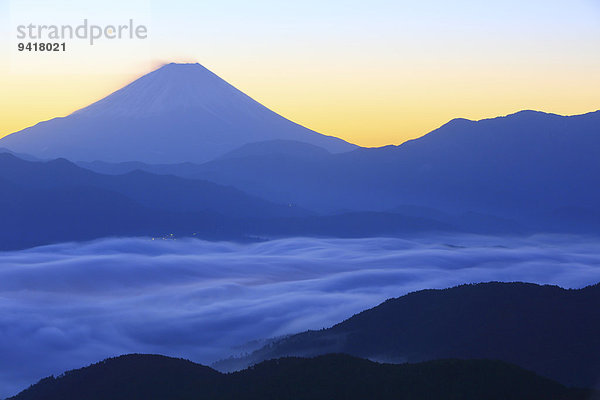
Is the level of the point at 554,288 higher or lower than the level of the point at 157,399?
higher

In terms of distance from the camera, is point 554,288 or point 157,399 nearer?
point 157,399

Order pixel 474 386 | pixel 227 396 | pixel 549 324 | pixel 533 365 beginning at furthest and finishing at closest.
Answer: pixel 549 324 < pixel 533 365 < pixel 227 396 < pixel 474 386

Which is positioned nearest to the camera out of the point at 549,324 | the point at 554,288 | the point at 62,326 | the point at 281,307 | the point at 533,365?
the point at 533,365

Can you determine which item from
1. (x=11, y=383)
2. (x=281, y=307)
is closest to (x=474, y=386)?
(x=11, y=383)

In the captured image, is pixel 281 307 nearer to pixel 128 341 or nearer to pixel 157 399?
pixel 128 341
